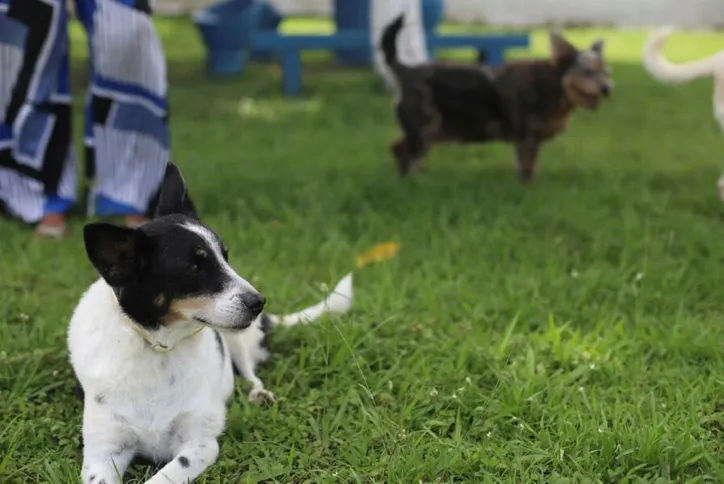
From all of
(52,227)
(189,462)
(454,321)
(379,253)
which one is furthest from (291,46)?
(189,462)

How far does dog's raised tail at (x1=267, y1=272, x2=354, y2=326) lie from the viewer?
10.3ft

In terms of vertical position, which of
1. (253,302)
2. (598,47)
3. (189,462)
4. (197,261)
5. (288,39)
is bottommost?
(189,462)

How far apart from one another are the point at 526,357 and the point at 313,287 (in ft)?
3.51

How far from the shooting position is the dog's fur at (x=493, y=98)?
17.2 feet

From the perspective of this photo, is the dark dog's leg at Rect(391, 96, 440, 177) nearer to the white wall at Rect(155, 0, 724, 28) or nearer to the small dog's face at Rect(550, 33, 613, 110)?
the small dog's face at Rect(550, 33, 613, 110)

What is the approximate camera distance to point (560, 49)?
17.2ft

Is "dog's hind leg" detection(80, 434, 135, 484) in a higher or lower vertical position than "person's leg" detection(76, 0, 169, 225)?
lower

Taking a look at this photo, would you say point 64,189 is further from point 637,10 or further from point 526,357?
point 637,10

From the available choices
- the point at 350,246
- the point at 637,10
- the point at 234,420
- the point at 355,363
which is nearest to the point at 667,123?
the point at 350,246

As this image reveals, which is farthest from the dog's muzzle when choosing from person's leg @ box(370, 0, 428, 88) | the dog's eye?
person's leg @ box(370, 0, 428, 88)

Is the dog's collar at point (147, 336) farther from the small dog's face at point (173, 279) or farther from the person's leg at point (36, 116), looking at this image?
the person's leg at point (36, 116)

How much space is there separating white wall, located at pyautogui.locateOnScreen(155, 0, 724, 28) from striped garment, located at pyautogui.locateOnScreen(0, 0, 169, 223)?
432 inches

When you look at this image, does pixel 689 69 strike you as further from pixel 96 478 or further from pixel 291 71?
pixel 291 71

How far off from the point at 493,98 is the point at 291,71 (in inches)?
151
